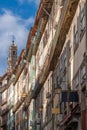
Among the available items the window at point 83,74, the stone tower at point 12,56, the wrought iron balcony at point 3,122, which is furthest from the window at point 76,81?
the stone tower at point 12,56

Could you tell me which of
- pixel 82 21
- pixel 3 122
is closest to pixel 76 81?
pixel 82 21

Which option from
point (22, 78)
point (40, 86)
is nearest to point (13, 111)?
point (22, 78)

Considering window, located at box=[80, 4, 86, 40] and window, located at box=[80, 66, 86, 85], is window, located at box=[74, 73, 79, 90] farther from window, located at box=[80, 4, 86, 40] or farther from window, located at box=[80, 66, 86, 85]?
window, located at box=[80, 4, 86, 40]

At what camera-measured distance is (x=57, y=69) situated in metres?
39.4

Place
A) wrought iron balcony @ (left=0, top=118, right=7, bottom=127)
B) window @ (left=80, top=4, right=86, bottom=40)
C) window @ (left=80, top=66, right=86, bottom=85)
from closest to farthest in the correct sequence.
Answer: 1. window @ (left=80, top=66, right=86, bottom=85)
2. window @ (left=80, top=4, right=86, bottom=40)
3. wrought iron balcony @ (left=0, top=118, right=7, bottom=127)

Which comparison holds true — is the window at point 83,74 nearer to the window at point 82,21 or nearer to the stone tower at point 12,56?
the window at point 82,21

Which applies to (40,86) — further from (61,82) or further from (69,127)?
(69,127)

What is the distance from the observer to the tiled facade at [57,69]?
26.9 m

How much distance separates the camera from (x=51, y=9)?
152ft

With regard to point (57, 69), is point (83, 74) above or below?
below

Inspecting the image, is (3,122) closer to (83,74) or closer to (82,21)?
(82,21)

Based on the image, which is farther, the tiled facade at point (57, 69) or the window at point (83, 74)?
the tiled facade at point (57, 69)

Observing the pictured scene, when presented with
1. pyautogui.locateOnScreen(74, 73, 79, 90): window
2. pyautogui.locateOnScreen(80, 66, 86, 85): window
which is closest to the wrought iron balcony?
pyautogui.locateOnScreen(74, 73, 79, 90): window

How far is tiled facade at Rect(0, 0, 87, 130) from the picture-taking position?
26.9m
